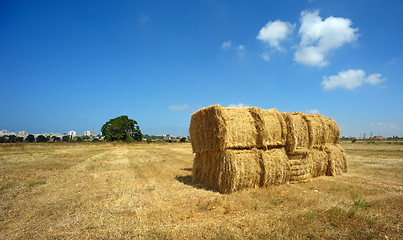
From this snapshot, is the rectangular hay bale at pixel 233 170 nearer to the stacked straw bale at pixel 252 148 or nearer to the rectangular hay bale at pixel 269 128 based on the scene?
the stacked straw bale at pixel 252 148

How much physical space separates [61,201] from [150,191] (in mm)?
2753

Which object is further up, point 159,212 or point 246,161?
point 246,161

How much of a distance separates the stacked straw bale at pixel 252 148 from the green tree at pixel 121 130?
142 ft

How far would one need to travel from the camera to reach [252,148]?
8.43 meters

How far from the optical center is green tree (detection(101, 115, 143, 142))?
4867 cm

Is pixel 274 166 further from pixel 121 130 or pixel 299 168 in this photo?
pixel 121 130

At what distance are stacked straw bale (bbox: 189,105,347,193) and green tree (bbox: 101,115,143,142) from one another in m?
43.2

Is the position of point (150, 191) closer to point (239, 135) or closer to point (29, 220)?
point (29, 220)

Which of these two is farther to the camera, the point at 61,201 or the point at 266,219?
the point at 61,201

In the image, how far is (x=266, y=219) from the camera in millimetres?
4988

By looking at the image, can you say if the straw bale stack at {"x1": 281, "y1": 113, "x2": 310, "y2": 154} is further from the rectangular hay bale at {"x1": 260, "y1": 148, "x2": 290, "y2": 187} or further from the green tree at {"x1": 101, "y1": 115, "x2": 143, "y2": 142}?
the green tree at {"x1": 101, "y1": 115, "x2": 143, "y2": 142}

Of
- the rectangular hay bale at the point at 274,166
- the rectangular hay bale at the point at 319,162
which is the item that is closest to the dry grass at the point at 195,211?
the rectangular hay bale at the point at 274,166

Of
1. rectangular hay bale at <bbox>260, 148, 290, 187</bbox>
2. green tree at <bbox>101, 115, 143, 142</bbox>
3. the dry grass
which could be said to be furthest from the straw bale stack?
green tree at <bbox>101, 115, 143, 142</bbox>

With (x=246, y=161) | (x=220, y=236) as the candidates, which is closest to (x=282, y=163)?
(x=246, y=161)
